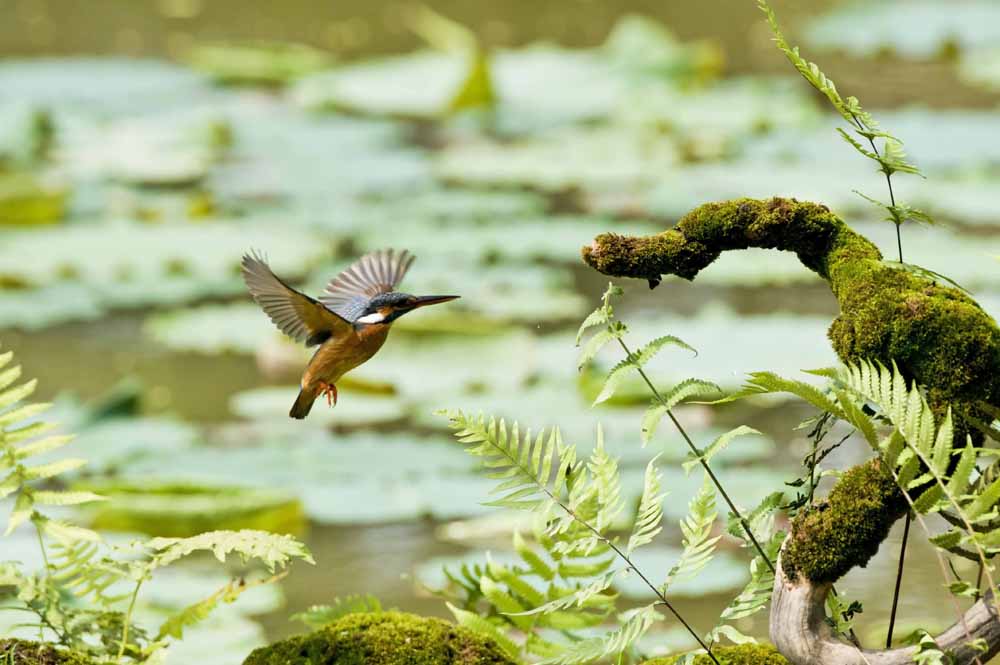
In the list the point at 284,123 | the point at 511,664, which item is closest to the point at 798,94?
the point at 284,123

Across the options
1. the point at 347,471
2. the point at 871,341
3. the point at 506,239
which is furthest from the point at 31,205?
the point at 871,341

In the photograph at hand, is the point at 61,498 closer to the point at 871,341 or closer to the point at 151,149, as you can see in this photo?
the point at 871,341

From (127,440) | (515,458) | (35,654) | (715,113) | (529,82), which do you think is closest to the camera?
(515,458)

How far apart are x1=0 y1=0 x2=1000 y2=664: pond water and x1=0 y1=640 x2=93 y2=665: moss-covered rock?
3.07ft

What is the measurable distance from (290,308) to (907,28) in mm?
7129

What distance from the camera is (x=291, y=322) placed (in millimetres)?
1800

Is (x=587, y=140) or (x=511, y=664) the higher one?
(x=587, y=140)

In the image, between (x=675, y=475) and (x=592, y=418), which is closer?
(x=675, y=475)

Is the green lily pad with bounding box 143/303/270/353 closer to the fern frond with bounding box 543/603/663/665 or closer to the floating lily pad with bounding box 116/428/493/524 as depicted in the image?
the floating lily pad with bounding box 116/428/493/524

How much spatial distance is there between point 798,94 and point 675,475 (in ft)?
13.5

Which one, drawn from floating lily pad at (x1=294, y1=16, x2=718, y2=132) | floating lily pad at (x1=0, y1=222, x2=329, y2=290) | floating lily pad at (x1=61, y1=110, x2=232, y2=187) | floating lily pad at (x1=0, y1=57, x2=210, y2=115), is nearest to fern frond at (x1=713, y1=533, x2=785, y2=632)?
floating lily pad at (x1=0, y1=222, x2=329, y2=290)

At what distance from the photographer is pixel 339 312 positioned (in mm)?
1963

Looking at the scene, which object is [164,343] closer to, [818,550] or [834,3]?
[818,550]

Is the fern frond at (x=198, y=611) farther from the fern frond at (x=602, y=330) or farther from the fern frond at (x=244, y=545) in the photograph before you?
the fern frond at (x=602, y=330)
